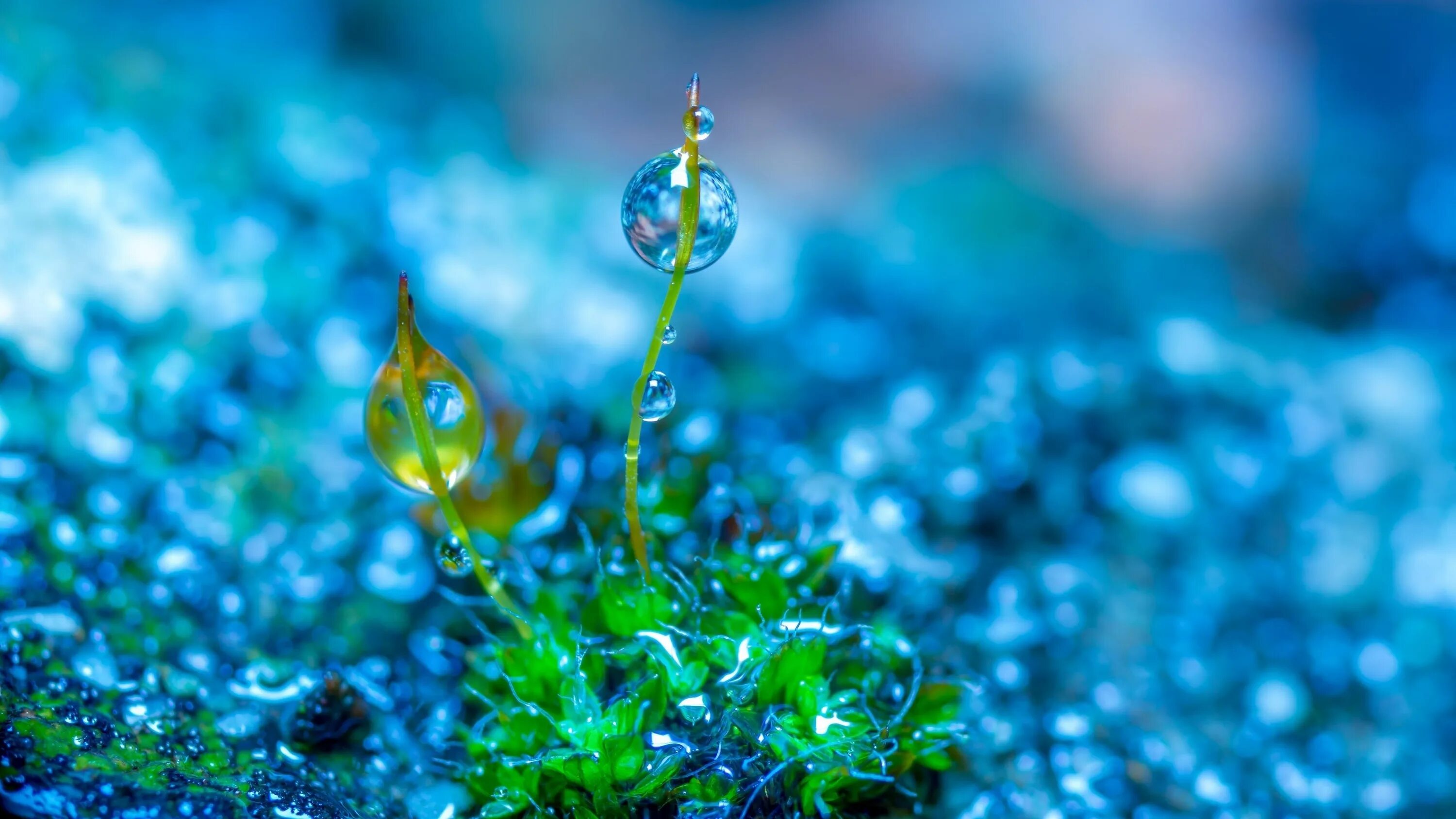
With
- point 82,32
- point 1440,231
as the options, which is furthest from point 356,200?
point 1440,231

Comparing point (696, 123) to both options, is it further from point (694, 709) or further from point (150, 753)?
point (150, 753)

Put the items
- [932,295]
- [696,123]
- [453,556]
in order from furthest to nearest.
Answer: [932,295] < [453,556] < [696,123]

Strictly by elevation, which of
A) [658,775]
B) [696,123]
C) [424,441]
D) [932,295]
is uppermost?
[932,295]

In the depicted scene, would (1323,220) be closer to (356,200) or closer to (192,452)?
(356,200)

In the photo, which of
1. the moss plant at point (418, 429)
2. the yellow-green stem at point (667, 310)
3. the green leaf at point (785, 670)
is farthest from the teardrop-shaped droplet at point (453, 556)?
the green leaf at point (785, 670)

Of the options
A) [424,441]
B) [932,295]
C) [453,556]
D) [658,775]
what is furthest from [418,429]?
[932,295]

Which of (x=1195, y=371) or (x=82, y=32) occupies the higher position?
(x=82, y=32)
